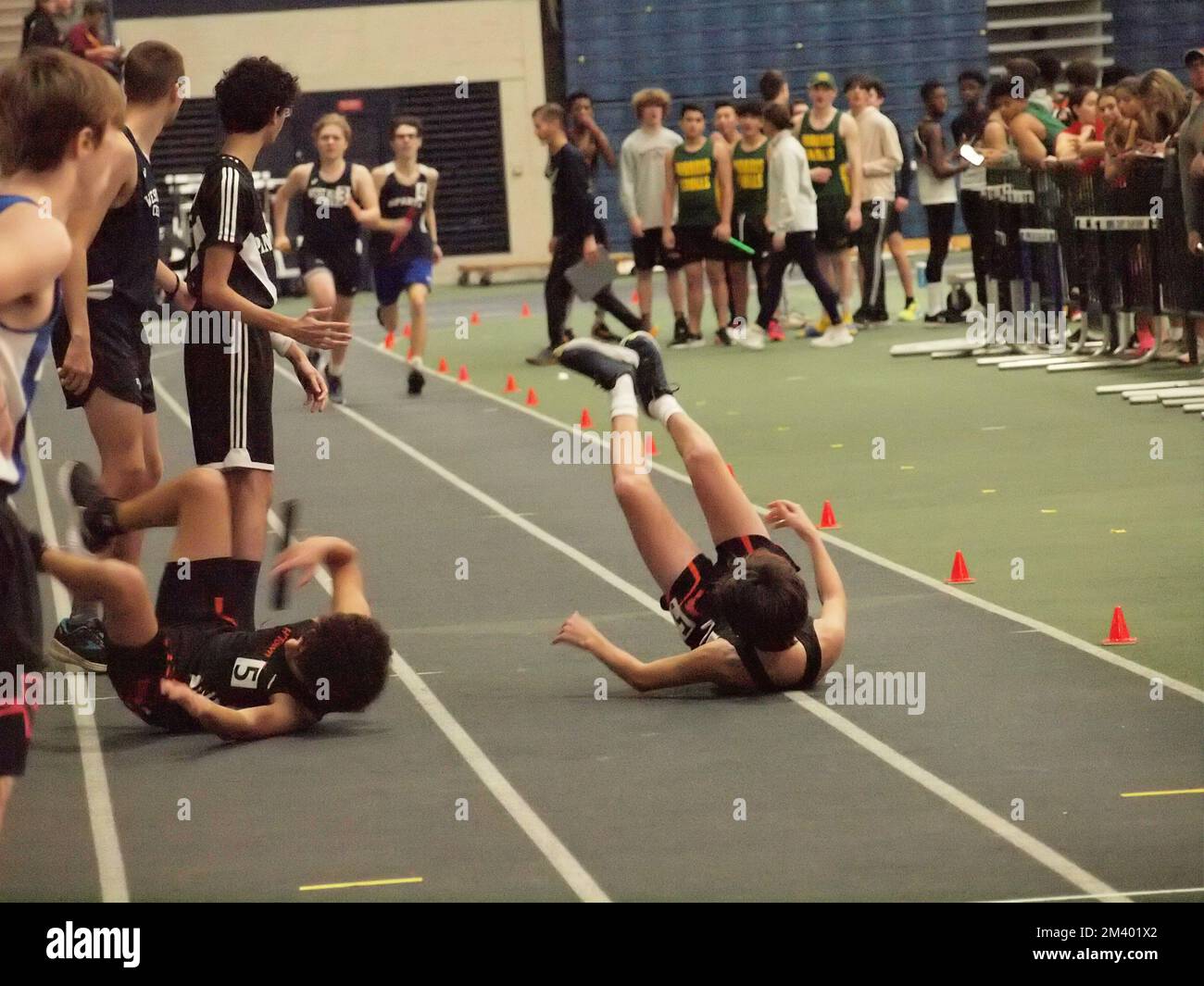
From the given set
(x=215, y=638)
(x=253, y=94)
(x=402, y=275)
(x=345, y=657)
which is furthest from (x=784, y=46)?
(x=345, y=657)

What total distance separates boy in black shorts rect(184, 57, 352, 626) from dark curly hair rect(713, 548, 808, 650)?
1.59 metres

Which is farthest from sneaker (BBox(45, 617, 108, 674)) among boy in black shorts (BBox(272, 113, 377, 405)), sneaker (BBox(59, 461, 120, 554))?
boy in black shorts (BBox(272, 113, 377, 405))

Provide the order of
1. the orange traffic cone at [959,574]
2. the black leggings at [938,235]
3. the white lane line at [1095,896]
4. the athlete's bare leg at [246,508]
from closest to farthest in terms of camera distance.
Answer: the white lane line at [1095,896] < the athlete's bare leg at [246,508] < the orange traffic cone at [959,574] < the black leggings at [938,235]

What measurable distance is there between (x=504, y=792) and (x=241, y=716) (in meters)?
0.95

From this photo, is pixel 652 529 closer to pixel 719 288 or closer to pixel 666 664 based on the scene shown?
pixel 666 664

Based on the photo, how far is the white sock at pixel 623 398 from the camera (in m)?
8.06

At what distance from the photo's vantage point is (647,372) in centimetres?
Result: 830

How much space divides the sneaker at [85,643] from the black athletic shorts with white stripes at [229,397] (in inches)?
28.1

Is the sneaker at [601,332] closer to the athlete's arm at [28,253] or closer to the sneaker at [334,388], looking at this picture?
the sneaker at [334,388]

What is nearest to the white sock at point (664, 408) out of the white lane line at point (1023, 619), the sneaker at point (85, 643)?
the white lane line at point (1023, 619)

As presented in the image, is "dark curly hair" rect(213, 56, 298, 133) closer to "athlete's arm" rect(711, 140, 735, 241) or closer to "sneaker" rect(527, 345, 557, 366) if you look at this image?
"sneaker" rect(527, 345, 557, 366)

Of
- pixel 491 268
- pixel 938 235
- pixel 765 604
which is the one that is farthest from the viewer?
pixel 491 268
